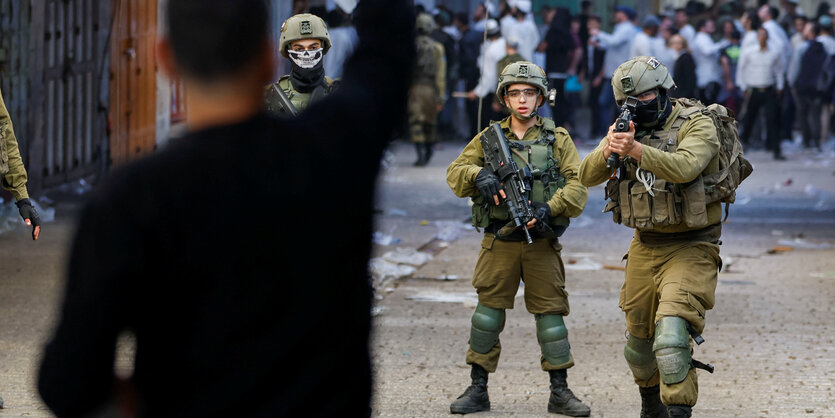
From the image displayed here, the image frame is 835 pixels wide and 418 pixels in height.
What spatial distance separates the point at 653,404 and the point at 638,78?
1.44 meters

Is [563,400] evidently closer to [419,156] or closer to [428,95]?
[428,95]

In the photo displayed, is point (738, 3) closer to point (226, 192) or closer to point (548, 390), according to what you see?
point (548, 390)

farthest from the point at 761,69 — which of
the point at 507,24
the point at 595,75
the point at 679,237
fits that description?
the point at 679,237

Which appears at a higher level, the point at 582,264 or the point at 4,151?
the point at 4,151

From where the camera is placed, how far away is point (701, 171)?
5398mm

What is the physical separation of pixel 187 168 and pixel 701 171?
12.2 ft

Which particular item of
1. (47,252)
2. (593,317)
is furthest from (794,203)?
(47,252)

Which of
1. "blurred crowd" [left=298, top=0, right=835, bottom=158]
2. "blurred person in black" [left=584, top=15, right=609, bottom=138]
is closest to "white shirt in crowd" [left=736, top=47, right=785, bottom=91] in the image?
"blurred crowd" [left=298, top=0, right=835, bottom=158]

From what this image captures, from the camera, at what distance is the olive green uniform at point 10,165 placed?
6.50 m

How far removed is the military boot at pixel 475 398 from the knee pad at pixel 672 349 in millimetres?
1063

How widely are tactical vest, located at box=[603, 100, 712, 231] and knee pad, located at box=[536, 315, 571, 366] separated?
67cm

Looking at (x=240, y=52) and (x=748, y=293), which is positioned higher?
(x=240, y=52)

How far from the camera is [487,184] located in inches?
238

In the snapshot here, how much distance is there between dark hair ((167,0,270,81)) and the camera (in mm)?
2061
